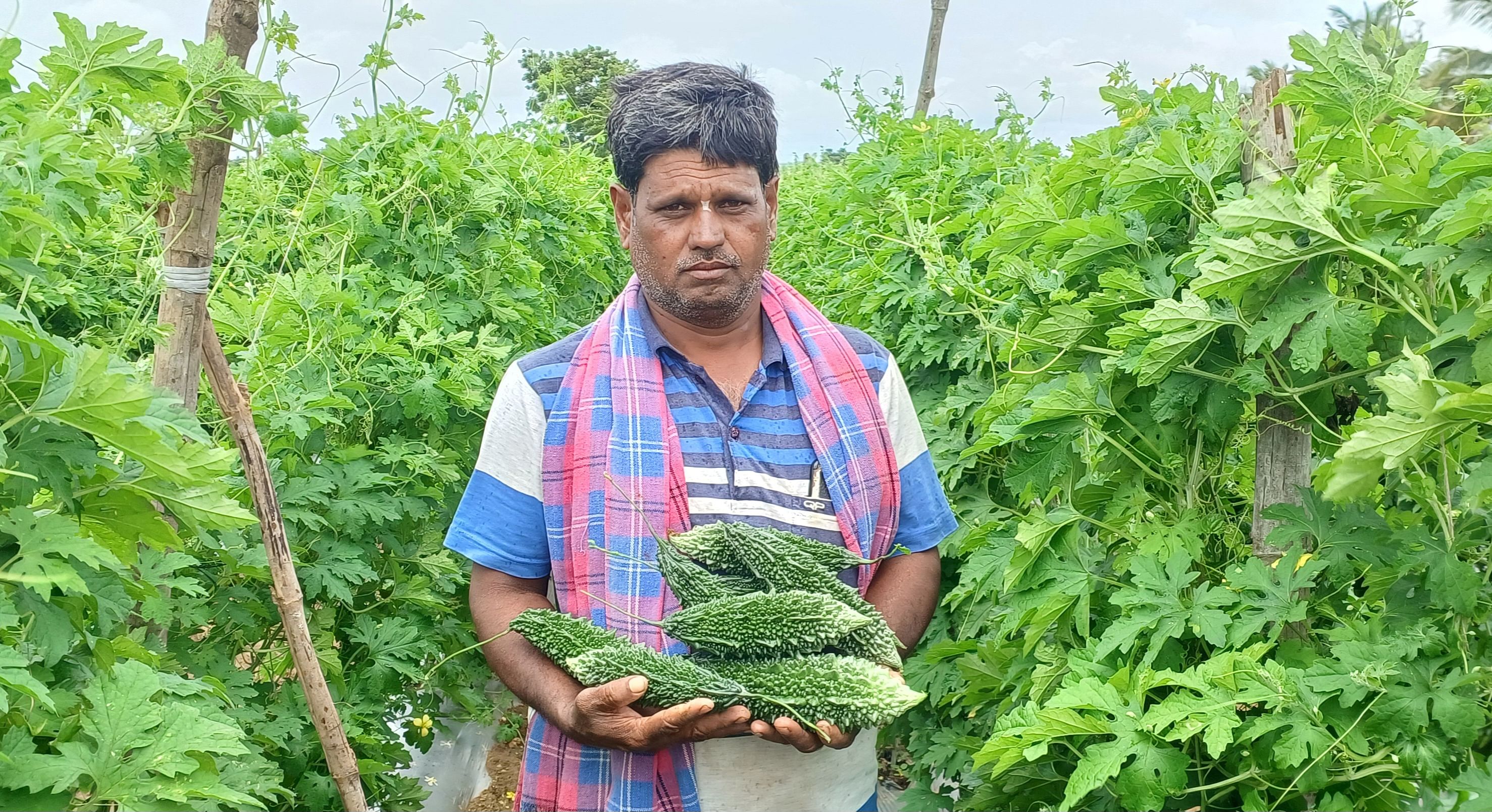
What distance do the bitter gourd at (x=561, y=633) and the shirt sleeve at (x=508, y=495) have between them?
25cm

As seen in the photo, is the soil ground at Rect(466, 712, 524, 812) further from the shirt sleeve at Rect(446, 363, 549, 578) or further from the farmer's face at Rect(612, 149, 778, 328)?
the farmer's face at Rect(612, 149, 778, 328)

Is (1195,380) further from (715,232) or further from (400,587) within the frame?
(400,587)

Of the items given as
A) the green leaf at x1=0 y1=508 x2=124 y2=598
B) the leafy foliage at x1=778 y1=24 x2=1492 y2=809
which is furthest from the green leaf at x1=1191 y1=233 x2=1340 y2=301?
the green leaf at x1=0 y1=508 x2=124 y2=598

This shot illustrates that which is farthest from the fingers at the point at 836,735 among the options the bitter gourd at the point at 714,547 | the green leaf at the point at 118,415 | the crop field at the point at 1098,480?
the green leaf at the point at 118,415

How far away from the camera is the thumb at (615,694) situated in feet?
7.19

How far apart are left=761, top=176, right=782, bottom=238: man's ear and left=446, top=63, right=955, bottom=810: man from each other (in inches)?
0.5

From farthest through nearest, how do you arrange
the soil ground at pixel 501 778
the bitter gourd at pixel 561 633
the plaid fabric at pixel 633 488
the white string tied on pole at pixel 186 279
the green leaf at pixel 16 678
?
the soil ground at pixel 501 778 < the white string tied on pole at pixel 186 279 < the plaid fabric at pixel 633 488 < the bitter gourd at pixel 561 633 < the green leaf at pixel 16 678

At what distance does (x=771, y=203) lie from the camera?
278 centimetres

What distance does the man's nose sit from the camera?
253 cm

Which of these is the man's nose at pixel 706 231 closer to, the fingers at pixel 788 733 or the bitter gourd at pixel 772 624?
the bitter gourd at pixel 772 624

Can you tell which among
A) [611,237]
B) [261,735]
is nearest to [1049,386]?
[261,735]

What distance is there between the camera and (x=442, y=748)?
218 inches

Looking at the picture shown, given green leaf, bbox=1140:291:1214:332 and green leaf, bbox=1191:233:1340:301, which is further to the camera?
green leaf, bbox=1140:291:1214:332

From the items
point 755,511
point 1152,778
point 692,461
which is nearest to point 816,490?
point 755,511
